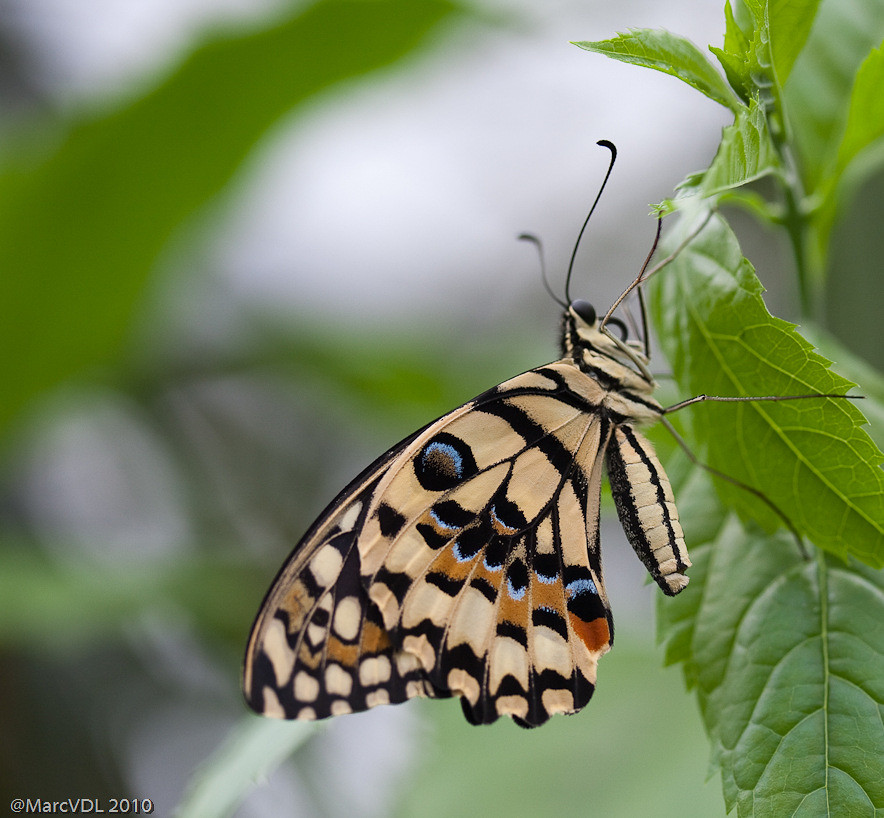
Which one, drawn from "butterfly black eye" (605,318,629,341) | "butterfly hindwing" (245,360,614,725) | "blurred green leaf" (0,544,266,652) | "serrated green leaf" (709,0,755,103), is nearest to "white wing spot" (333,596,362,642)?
"butterfly hindwing" (245,360,614,725)

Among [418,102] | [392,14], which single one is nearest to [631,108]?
[418,102]

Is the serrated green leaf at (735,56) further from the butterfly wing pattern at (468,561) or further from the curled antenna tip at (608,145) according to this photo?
the butterfly wing pattern at (468,561)

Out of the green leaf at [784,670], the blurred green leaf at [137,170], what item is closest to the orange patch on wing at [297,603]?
the green leaf at [784,670]

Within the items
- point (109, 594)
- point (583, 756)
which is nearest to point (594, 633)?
point (583, 756)

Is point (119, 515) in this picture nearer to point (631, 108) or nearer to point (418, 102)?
point (418, 102)

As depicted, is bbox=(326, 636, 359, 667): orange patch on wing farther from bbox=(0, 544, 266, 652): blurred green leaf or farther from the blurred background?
bbox=(0, 544, 266, 652): blurred green leaf

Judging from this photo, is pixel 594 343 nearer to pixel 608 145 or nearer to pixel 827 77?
pixel 608 145
